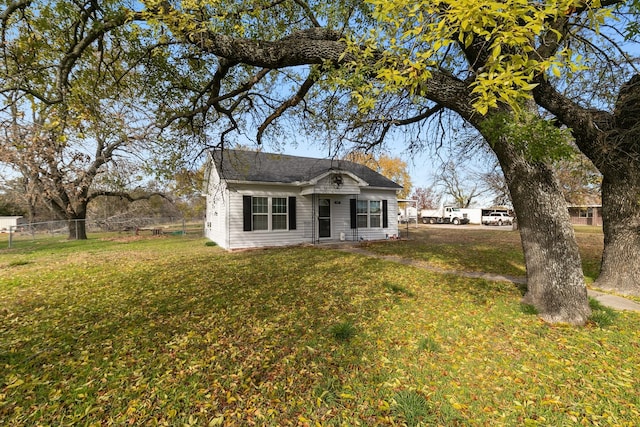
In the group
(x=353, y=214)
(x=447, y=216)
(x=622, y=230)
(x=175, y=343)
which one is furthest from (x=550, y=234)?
(x=447, y=216)

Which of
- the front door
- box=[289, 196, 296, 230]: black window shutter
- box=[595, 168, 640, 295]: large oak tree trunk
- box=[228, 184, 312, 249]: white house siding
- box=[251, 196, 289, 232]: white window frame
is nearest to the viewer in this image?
box=[595, 168, 640, 295]: large oak tree trunk

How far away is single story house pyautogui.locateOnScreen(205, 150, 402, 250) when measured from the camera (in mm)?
11789

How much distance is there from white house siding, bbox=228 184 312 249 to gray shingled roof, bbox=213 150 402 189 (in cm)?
45

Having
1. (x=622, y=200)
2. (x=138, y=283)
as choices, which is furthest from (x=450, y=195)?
(x=138, y=283)

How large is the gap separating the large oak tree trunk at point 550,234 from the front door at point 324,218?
389 inches

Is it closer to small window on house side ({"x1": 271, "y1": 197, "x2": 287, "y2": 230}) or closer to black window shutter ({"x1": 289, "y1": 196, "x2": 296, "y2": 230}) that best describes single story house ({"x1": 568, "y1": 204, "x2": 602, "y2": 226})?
black window shutter ({"x1": 289, "y1": 196, "x2": 296, "y2": 230})

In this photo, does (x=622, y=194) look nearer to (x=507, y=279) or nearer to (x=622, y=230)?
(x=622, y=230)

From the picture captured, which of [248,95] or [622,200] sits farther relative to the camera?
[248,95]

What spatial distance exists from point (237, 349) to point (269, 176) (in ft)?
31.7

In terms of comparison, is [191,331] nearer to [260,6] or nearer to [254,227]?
[260,6]

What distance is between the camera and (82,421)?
228 centimetres

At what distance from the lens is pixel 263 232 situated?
12.3m

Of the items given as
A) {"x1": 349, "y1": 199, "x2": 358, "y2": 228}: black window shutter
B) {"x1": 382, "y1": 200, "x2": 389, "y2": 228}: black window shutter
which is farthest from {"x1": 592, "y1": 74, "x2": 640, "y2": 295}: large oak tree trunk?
{"x1": 382, "y1": 200, "x2": 389, "y2": 228}: black window shutter

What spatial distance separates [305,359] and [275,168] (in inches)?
444
